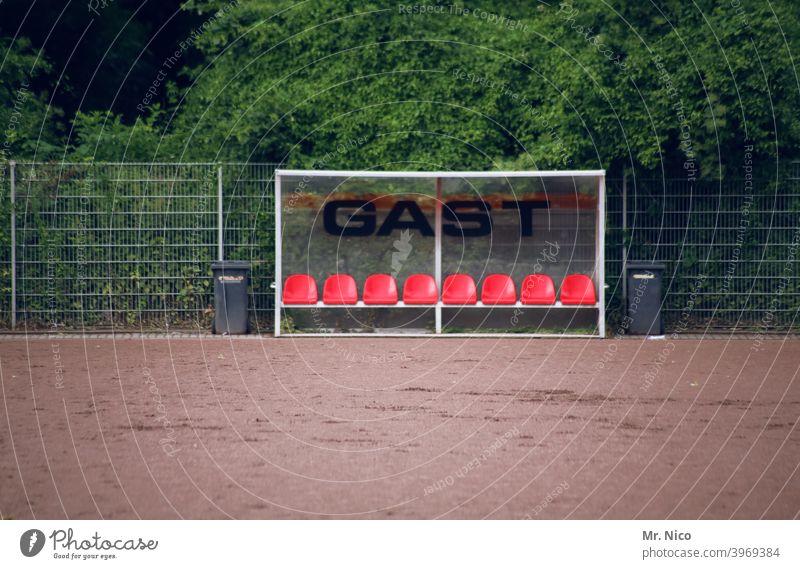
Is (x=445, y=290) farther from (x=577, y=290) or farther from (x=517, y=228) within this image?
(x=577, y=290)

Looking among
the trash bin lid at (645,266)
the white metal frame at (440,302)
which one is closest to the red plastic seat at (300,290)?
the white metal frame at (440,302)

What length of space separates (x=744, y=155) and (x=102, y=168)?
10801mm

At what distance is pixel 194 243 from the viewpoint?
1820 cm

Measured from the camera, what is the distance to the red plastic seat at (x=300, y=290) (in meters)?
18.0

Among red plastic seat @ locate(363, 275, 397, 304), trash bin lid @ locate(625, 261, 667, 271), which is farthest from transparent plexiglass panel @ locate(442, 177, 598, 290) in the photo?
trash bin lid @ locate(625, 261, 667, 271)

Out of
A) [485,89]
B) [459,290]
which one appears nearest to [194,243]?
[459,290]

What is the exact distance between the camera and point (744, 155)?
58.0 feet

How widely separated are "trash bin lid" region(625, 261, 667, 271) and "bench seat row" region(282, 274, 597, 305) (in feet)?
3.15

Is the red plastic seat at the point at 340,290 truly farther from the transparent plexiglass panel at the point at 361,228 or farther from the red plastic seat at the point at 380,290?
the transparent plexiglass panel at the point at 361,228

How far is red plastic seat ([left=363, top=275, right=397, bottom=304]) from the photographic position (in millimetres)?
18203

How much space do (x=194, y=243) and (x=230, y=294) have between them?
53.9 inches

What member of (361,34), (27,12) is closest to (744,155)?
(361,34)

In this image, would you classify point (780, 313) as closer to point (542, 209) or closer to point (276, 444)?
point (542, 209)

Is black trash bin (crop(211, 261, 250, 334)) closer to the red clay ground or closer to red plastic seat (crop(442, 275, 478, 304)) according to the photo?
the red clay ground
